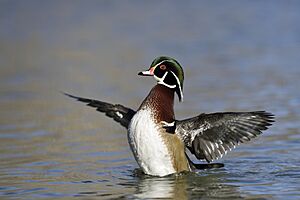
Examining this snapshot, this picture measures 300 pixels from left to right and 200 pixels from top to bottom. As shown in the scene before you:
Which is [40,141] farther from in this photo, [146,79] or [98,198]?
[146,79]

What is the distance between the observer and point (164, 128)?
980cm

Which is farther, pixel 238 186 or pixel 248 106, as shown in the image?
pixel 248 106

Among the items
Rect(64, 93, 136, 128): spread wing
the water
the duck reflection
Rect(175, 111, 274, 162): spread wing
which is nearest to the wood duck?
Rect(175, 111, 274, 162): spread wing

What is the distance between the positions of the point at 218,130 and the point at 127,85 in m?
6.31

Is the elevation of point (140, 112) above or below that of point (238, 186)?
above

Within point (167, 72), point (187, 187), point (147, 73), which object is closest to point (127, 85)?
point (167, 72)

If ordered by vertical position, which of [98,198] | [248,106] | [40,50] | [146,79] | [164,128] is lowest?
[98,198]

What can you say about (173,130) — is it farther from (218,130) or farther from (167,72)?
(167,72)

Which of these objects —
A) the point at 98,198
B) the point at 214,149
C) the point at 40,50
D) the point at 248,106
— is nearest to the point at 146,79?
the point at 248,106

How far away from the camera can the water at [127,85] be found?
9.80 m

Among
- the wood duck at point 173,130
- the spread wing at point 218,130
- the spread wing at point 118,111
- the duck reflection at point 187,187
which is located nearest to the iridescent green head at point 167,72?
the wood duck at point 173,130

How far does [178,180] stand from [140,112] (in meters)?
0.83

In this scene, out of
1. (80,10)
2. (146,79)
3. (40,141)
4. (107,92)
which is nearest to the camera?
(40,141)

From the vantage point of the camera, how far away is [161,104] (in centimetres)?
988
